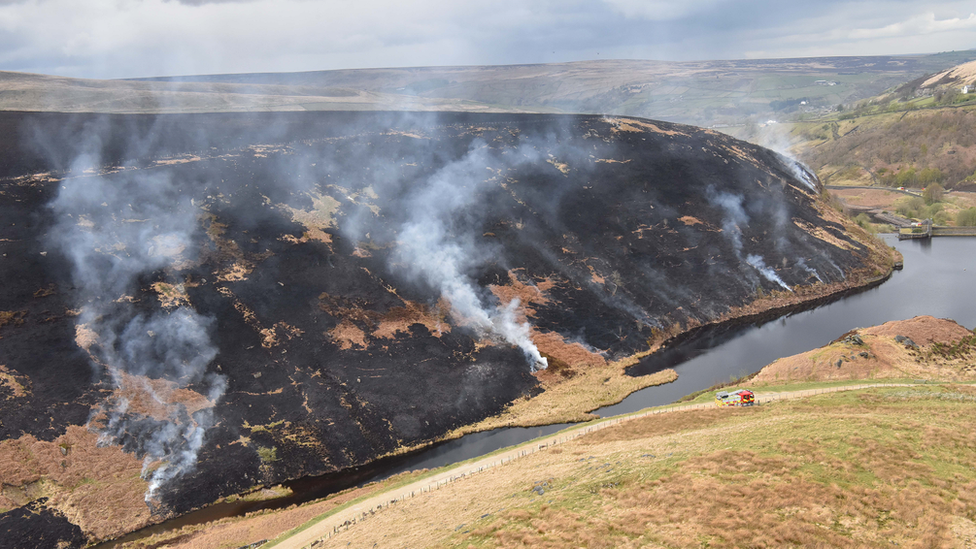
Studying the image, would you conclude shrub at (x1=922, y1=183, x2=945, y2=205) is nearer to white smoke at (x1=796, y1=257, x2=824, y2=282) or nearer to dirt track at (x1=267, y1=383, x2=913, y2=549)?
white smoke at (x1=796, y1=257, x2=824, y2=282)

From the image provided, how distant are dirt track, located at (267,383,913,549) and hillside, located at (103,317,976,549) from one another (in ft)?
1.33

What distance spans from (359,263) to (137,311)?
19.0 meters

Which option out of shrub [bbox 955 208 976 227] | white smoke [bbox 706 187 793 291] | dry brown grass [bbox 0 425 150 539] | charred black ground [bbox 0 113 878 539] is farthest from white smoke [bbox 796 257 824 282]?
dry brown grass [bbox 0 425 150 539]

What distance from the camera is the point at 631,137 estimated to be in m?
84.6

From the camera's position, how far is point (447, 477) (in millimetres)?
32125

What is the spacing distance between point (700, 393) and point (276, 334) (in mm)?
35593

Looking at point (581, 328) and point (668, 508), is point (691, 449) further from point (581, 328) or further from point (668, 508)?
point (581, 328)

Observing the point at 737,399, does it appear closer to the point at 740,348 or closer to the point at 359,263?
the point at 740,348

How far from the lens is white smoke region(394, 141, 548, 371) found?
162 feet

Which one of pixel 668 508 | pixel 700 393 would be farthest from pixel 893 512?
pixel 700 393

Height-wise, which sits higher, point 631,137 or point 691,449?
point 631,137

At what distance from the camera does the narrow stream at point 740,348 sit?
112ft

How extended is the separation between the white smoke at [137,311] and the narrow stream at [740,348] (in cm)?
628

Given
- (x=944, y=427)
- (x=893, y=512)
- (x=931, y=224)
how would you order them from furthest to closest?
(x=931, y=224) < (x=944, y=427) < (x=893, y=512)
